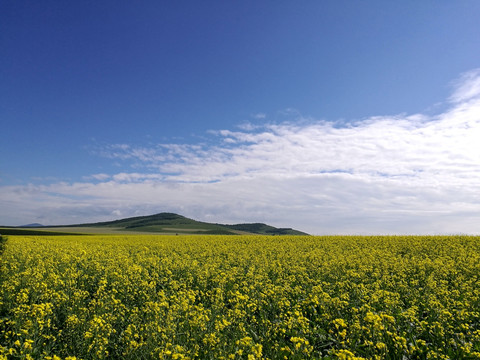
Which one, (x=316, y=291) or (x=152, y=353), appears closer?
(x=152, y=353)

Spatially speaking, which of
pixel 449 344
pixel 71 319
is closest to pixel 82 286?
pixel 71 319

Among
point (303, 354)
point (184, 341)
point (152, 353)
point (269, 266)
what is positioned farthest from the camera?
point (269, 266)

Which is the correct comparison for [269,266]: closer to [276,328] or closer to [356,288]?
[356,288]

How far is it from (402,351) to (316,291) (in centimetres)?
403

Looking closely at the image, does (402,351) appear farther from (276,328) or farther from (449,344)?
(276,328)

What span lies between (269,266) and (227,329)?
30.1 ft

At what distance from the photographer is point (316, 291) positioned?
37.1 ft

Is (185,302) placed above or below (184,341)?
above

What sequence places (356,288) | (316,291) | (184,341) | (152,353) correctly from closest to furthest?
(152,353), (184,341), (316,291), (356,288)

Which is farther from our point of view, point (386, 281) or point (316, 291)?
point (386, 281)

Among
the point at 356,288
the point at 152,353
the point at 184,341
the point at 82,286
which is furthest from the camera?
the point at 82,286

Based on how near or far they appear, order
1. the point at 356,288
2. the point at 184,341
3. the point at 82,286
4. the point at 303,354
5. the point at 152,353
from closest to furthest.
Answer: the point at 152,353 → the point at 303,354 → the point at 184,341 → the point at 356,288 → the point at 82,286

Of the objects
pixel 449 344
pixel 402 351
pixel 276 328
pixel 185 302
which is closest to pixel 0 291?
pixel 185 302

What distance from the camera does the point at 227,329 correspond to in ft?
27.7
